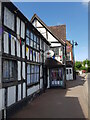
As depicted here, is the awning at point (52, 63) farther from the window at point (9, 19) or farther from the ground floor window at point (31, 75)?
the window at point (9, 19)

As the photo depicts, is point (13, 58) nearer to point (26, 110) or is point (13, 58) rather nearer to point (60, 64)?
point (26, 110)

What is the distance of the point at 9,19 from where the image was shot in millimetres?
5820

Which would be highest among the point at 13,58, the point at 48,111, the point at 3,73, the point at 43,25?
the point at 43,25

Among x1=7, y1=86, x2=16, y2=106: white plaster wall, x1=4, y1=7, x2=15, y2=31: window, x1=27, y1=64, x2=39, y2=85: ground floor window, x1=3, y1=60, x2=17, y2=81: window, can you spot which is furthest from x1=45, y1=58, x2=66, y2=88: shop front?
x1=4, y1=7, x2=15, y2=31: window

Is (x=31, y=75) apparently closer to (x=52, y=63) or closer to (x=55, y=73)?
(x=52, y=63)

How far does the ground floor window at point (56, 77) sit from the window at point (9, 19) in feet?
29.3

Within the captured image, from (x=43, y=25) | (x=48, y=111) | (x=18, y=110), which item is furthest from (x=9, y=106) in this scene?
(x=43, y=25)

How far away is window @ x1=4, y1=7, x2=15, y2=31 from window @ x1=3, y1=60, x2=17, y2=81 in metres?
1.58

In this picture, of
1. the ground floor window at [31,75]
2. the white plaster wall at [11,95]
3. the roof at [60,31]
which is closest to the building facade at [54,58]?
the roof at [60,31]

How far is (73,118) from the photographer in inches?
214

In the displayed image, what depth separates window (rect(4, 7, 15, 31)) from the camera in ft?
18.1

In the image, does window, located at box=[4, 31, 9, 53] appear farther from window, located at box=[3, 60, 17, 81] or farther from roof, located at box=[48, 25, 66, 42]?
roof, located at box=[48, 25, 66, 42]

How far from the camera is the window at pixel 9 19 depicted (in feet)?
18.1

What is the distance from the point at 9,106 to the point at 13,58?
207cm
